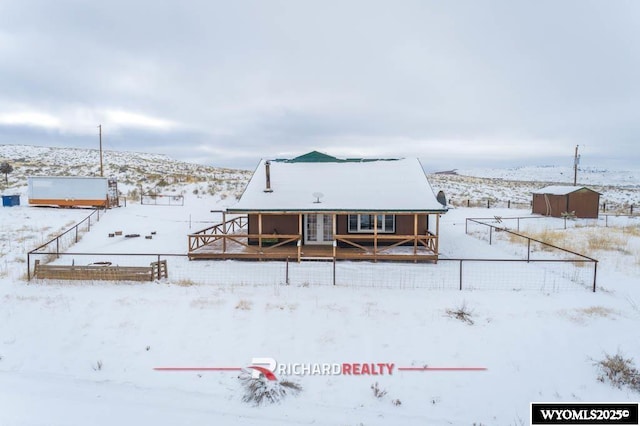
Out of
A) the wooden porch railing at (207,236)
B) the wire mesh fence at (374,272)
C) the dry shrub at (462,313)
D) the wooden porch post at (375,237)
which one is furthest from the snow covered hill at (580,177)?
the dry shrub at (462,313)

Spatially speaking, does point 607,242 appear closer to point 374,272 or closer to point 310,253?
point 374,272

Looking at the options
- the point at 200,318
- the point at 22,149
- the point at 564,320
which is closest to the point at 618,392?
the point at 564,320

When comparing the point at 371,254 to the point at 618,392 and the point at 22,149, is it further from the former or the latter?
the point at 22,149

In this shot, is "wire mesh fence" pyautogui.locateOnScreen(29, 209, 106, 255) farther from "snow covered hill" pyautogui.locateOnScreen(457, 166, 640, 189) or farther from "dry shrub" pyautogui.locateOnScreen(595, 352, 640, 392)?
"snow covered hill" pyautogui.locateOnScreen(457, 166, 640, 189)

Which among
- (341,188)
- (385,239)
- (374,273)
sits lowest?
(374,273)

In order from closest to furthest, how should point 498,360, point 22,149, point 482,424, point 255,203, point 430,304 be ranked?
1. point 482,424
2. point 498,360
3. point 430,304
4. point 255,203
5. point 22,149

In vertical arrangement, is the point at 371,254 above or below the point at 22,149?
below

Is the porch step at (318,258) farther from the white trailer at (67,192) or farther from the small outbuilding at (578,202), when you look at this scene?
the small outbuilding at (578,202)

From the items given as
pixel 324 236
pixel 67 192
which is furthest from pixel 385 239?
pixel 67 192
